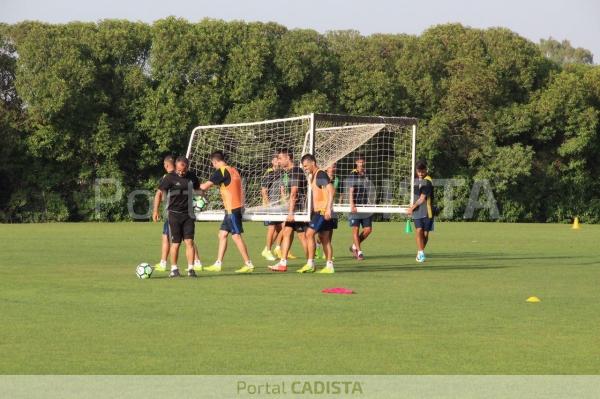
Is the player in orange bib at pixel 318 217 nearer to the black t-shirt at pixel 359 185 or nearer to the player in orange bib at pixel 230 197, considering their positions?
the player in orange bib at pixel 230 197

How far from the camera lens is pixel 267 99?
5081 centimetres

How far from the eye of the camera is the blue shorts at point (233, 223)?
18.8m

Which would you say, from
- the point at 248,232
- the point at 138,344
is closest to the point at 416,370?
the point at 138,344

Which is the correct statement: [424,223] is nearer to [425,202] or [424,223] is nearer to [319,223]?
[425,202]

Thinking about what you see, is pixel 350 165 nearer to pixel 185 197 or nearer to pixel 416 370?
pixel 185 197

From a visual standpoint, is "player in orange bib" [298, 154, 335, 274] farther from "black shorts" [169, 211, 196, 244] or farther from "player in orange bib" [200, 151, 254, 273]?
"black shorts" [169, 211, 196, 244]

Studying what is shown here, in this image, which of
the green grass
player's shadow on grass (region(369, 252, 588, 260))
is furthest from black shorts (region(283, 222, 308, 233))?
player's shadow on grass (region(369, 252, 588, 260))

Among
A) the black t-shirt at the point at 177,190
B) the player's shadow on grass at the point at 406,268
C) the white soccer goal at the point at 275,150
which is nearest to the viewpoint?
the black t-shirt at the point at 177,190

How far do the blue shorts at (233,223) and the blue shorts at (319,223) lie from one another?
1.22 meters

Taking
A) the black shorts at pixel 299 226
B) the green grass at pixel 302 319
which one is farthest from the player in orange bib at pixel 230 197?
the black shorts at pixel 299 226

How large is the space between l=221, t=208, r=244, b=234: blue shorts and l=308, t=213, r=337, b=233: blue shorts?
1224mm

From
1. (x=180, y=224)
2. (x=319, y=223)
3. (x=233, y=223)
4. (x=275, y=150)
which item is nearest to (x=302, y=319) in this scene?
(x=180, y=224)

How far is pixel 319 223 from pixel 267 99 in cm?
3204
